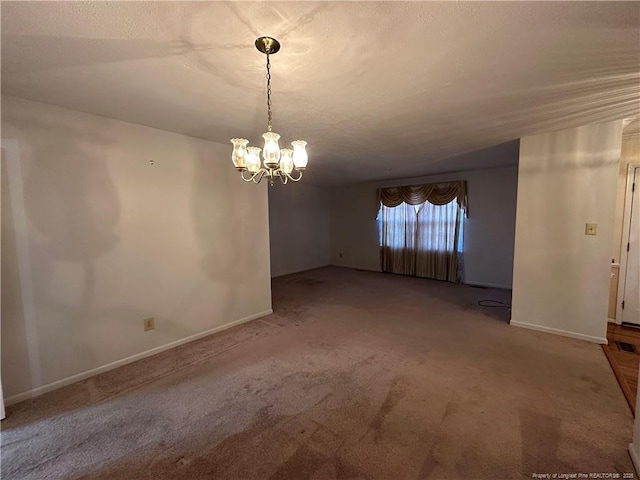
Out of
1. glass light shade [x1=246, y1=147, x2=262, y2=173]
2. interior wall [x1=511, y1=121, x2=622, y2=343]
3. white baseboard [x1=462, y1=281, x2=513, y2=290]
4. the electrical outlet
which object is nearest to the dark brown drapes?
white baseboard [x1=462, y1=281, x2=513, y2=290]

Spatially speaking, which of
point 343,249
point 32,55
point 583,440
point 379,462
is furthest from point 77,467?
point 343,249

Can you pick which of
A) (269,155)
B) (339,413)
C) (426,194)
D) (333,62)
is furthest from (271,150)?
(426,194)

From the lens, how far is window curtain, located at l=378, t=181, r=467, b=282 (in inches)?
220

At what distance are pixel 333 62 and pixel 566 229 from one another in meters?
3.14

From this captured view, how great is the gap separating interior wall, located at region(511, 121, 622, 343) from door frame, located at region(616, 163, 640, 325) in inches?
37.9

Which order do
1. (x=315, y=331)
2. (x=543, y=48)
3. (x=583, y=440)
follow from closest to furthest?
(x=543, y=48), (x=583, y=440), (x=315, y=331)

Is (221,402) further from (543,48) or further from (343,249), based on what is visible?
(343,249)

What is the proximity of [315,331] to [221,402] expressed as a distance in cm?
141

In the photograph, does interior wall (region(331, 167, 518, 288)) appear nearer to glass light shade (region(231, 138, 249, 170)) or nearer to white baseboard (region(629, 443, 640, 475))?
white baseboard (region(629, 443, 640, 475))

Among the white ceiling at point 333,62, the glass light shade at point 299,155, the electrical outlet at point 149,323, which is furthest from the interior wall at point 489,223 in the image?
the electrical outlet at point 149,323

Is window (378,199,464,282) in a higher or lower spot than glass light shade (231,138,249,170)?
lower

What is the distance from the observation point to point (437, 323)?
3455 mm

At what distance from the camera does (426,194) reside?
19.1 feet

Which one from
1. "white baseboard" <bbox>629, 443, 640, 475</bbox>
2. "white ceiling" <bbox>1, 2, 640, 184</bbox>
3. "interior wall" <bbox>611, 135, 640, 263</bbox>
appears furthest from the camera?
"interior wall" <bbox>611, 135, 640, 263</bbox>
